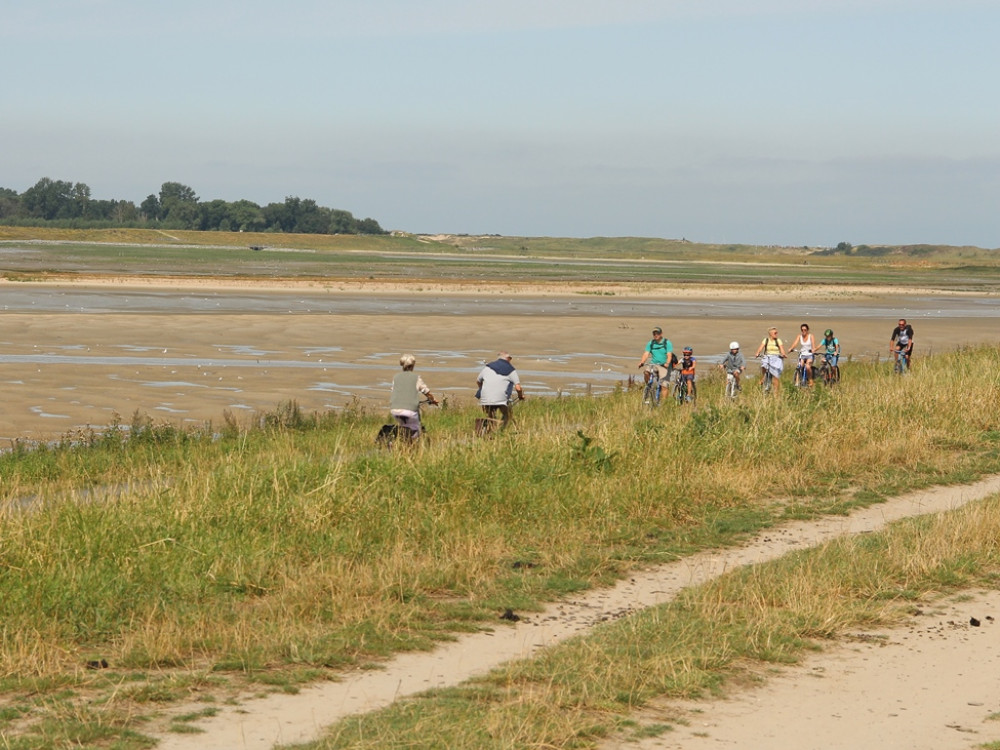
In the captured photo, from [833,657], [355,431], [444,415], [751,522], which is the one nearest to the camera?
[833,657]

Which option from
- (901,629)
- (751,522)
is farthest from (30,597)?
(751,522)

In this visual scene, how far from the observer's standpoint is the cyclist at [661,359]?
22359 mm

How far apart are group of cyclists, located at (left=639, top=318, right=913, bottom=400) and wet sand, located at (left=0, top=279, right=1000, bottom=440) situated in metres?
2.06

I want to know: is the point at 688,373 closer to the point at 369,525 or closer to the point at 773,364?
the point at 773,364

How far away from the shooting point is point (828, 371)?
25984 mm

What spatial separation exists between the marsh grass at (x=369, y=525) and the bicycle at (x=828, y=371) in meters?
6.44

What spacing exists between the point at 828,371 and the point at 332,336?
18136 mm

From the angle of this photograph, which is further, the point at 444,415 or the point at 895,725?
the point at 444,415

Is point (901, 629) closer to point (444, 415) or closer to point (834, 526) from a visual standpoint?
point (834, 526)

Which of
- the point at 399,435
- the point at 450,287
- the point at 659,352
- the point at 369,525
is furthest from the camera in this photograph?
the point at 450,287

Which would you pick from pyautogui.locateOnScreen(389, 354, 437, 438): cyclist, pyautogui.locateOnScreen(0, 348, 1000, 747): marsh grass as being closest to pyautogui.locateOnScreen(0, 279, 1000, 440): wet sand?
pyautogui.locateOnScreen(0, 348, 1000, 747): marsh grass

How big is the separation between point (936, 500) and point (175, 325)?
32129 millimetres

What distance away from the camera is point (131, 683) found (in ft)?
24.4

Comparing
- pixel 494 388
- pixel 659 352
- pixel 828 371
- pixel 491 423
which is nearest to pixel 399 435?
pixel 491 423
